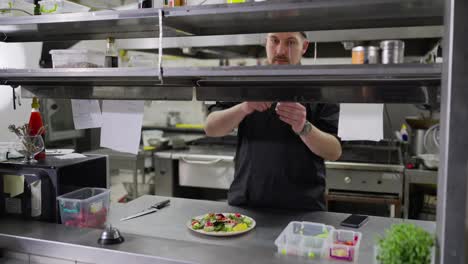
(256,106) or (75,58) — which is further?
(256,106)

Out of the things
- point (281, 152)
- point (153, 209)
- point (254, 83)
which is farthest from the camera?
point (281, 152)

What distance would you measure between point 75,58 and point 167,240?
2.60 ft

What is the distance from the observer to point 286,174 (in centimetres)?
194

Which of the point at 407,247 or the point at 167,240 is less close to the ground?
the point at 407,247

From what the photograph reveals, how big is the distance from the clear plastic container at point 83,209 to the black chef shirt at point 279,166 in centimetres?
61

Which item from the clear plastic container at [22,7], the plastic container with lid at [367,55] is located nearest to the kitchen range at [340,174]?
the plastic container with lid at [367,55]

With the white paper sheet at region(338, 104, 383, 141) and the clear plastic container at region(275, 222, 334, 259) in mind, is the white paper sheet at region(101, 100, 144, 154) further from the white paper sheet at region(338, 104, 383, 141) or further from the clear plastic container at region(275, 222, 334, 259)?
the white paper sheet at region(338, 104, 383, 141)

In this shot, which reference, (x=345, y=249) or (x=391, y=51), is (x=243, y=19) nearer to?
(x=391, y=51)

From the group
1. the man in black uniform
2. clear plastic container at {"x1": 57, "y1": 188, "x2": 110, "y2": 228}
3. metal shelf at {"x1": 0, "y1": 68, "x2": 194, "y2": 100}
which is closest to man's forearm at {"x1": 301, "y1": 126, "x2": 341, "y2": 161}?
the man in black uniform

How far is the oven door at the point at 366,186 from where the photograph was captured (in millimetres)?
3238

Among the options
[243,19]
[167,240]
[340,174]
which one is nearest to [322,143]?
[243,19]

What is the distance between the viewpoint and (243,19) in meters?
1.44

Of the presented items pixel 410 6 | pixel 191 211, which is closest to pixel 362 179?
pixel 191 211

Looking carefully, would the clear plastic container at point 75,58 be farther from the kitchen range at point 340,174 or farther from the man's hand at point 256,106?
the kitchen range at point 340,174
